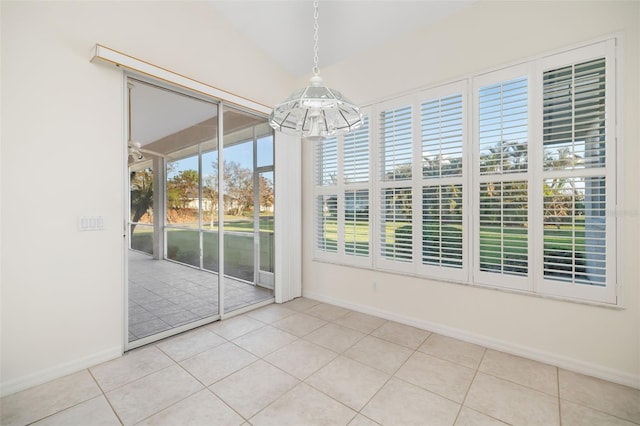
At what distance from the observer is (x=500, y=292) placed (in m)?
2.64

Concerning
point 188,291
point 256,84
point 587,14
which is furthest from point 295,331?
point 587,14

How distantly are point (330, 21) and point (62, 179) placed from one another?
3032mm

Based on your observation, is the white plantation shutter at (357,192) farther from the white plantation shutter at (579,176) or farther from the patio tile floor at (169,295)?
the white plantation shutter at (579,176)

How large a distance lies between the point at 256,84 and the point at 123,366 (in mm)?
3349

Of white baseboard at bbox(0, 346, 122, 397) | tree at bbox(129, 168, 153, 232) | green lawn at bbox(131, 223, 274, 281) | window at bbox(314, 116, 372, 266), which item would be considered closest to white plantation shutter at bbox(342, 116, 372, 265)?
window at bbox(314, 116, 372, 266)

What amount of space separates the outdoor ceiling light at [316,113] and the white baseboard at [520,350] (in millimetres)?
2336

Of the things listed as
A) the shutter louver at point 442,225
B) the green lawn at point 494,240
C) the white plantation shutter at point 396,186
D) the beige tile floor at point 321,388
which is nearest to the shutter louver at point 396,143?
the white plantation shutter at point 396,186

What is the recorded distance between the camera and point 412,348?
2.68m

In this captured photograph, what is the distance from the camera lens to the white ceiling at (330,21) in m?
2.93

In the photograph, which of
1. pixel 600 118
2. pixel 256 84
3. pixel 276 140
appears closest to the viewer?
pixel 600 118

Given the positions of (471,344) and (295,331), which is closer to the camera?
(471,344)

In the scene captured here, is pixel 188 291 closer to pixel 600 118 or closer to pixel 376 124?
pixel 376 124

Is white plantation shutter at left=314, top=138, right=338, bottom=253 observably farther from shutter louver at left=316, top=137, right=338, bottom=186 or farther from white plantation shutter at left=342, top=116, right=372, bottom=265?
white plantation shutter at left=342, top=116, right=372, bottom=265

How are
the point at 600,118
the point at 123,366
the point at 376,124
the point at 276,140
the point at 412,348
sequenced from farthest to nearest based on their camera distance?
1. the point at 276,140
2. the point at 376,124
3. the point at 412,348
4. the point at 123,366
5. the point at 600,118
